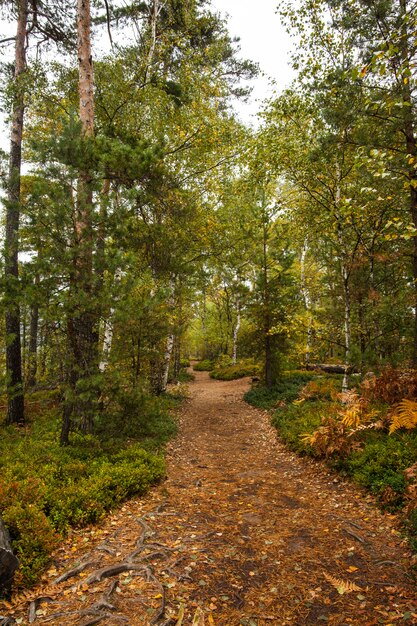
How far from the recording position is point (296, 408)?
10.6 metres

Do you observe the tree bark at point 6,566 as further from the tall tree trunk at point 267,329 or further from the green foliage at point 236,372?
the green foliage at point 236,372

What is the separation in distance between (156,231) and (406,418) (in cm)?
789

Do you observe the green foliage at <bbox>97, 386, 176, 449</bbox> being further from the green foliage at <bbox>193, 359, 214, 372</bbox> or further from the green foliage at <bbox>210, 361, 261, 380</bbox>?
the green foliage at <bbox>193, 359, 214, 372</bbox>

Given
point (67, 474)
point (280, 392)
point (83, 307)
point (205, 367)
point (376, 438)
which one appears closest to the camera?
point (67, 474)

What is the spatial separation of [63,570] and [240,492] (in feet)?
10.5

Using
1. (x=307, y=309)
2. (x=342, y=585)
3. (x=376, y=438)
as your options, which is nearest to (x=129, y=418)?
(x=376, y=438)

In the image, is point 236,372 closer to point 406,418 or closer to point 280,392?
point 280,392

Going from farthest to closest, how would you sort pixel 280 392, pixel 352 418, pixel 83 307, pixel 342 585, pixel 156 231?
pixel 280 392
pixel 156 231
pixel 352 418
pixel 83 307
pixel 342 585

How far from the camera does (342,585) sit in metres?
3.45

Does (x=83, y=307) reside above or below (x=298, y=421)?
above

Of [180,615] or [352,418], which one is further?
[352,418]

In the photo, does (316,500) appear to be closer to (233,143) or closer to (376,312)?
(376,312)

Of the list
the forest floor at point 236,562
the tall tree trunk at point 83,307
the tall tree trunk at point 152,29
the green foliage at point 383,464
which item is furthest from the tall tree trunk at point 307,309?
the tall tree trunk at point 152,29

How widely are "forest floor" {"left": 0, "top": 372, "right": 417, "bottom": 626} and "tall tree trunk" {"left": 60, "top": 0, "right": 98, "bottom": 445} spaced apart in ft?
7.35
